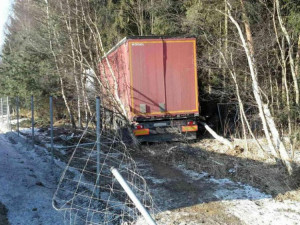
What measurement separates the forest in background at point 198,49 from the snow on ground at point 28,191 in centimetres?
359

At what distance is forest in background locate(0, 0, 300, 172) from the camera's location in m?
7.17

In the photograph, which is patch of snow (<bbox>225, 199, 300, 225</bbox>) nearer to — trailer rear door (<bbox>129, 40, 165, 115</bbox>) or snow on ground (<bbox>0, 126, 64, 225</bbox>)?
snow on ground (<bbox>0, 126, 64, 225</bbox>)

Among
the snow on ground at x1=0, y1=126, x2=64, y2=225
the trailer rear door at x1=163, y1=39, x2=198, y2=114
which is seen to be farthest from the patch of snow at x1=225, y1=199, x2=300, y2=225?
the trailer rear door at x1=163, y1=39, x2=198, y2=114

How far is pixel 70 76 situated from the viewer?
43.0 ft

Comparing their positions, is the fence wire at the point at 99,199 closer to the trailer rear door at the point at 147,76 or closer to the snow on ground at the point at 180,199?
the snow on ground at the point at 180,199

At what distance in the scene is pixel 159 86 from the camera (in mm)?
9508

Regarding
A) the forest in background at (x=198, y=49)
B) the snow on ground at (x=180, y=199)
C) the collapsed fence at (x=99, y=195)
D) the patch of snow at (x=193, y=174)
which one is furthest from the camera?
the forest in background at (x=198, y=49)

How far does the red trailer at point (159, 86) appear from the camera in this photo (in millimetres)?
9320

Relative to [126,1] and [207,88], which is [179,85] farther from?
[126,1]

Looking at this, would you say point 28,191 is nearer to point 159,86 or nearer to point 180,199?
point 180,199

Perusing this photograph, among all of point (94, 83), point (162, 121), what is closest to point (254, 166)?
point (162, 121)

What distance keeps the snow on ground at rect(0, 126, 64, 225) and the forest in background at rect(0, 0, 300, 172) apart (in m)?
3.59

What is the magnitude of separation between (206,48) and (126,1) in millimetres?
6531

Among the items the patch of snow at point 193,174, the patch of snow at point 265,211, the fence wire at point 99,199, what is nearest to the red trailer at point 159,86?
the patch of snow at point 193,174
